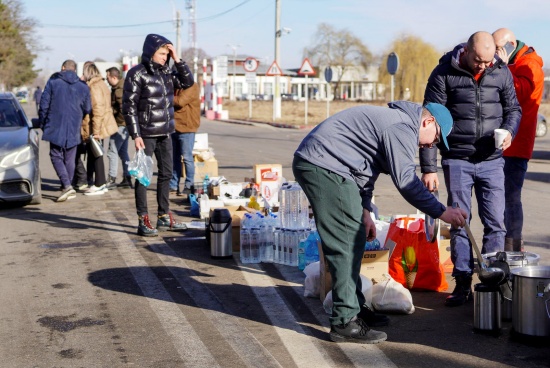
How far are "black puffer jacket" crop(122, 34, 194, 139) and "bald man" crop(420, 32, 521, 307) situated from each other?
3.70m

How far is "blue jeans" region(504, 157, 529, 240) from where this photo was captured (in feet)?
23.0

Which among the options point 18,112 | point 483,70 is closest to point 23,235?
point 18,112

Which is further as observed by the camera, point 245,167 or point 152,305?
point 245,167

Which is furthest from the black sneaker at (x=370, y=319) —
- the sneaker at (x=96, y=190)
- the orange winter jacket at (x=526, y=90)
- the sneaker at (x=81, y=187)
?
the sneaker at (x=81, y=187)

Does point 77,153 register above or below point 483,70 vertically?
below

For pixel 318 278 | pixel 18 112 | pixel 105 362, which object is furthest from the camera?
pixel 18 112

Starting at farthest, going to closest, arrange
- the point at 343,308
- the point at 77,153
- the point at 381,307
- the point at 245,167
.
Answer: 1. the point at 245,167
2. the point at 77,153
3. the point at 381,307
4. the point at 343,308

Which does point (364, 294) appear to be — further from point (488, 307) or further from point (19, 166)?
point (19, 166)

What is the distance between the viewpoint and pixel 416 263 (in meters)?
6.54

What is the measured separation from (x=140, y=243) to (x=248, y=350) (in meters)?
3.87

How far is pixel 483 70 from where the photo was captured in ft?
19.8

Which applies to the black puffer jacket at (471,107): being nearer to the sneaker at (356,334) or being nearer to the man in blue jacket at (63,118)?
the sneaker at (356,334)

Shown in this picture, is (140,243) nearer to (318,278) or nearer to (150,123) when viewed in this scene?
(150,123)

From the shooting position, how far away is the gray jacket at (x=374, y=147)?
4859mm
